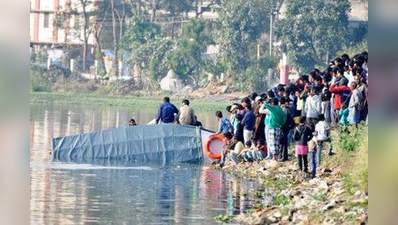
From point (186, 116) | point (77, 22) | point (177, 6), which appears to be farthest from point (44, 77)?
point (186, 116)

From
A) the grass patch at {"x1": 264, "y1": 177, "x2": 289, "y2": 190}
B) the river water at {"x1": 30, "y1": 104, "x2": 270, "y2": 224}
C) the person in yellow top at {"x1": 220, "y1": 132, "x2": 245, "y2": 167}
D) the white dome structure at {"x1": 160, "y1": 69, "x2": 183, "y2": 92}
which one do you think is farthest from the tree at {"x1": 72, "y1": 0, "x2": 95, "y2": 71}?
the grass patch at {"x1": 264, "y1": 177, "x2": 289, "y2": 190}

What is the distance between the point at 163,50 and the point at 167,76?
165 centimetres

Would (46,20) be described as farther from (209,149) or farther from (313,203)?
(313,203)

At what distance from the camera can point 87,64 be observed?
79000 millimetres

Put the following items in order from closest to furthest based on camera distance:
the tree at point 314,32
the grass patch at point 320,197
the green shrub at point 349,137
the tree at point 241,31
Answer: the grass patch at point 320,197
the green shrub at point 349,137
the tree at point 314,32
the tree at point 241,31

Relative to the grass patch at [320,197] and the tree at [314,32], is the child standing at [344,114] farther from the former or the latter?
the tree at [314,32]

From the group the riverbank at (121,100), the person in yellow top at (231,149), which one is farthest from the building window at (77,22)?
the person in yellow top at (231,149)

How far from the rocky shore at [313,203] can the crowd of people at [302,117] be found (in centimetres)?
67

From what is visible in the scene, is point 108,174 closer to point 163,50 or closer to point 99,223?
point 99,223

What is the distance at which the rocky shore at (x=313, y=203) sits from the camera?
55.6 ft

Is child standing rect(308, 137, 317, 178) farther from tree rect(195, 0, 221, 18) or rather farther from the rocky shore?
tree rect(195, 0, 221, 18)

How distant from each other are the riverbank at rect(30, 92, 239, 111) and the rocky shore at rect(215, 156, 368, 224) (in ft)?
132

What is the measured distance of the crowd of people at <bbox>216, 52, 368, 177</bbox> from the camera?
24141mm
